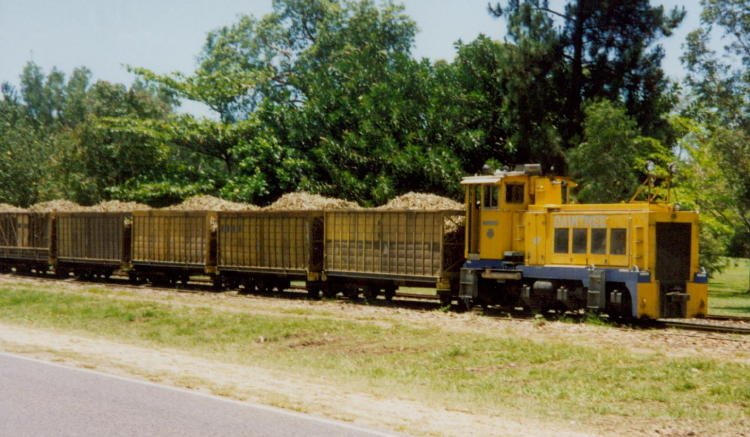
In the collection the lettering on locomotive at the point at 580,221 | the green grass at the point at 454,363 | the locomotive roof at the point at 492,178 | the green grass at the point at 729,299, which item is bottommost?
the green grass at the point at 729,299

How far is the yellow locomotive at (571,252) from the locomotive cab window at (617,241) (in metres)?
0.02

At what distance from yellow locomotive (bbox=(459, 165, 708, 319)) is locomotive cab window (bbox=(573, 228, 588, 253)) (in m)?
0.02

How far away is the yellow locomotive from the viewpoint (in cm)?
1869

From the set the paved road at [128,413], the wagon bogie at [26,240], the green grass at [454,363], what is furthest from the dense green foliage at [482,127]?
the paved road at [128,413]

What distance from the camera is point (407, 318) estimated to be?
20.4m

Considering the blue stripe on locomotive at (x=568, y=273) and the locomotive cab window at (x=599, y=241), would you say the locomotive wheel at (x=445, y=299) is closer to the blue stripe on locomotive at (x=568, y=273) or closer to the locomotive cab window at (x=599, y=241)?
the blue stripe on locomotive at (x=568, y=273)

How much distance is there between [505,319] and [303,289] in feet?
37.6

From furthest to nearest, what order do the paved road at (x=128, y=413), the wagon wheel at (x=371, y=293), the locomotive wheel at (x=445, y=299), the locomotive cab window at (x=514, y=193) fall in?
1. the wagon wheel at (x=371, y=293)
2. the locomotive wheel at (x=445, y=299)
3. the locomotive cab window at (x=514, y=193)
4. the paved road at (x=128, y=413)

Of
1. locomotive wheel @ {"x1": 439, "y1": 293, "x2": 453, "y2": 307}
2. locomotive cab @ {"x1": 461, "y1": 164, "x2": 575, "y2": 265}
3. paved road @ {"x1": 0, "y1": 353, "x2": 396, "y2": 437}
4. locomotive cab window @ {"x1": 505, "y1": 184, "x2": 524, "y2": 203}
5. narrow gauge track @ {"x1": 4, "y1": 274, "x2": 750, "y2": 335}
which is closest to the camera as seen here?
paved road @ {"x1": 0, "y1": 353, "x2": 396, "y2": 437}

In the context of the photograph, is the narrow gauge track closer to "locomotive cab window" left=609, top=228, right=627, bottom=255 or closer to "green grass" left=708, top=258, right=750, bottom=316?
"locomotive cab window" left=609, top=228, right=627, bottom=255

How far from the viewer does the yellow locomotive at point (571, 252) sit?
61.3 ft

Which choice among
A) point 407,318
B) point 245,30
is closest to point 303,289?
point 407,318

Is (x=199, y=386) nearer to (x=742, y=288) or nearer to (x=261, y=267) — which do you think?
(x=261, y=267)

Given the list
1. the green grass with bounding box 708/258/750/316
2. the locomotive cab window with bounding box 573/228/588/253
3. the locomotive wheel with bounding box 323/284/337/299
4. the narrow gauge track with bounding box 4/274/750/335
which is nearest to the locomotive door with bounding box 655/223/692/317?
the narrow gauge track with bounding box 4/274/750/335
